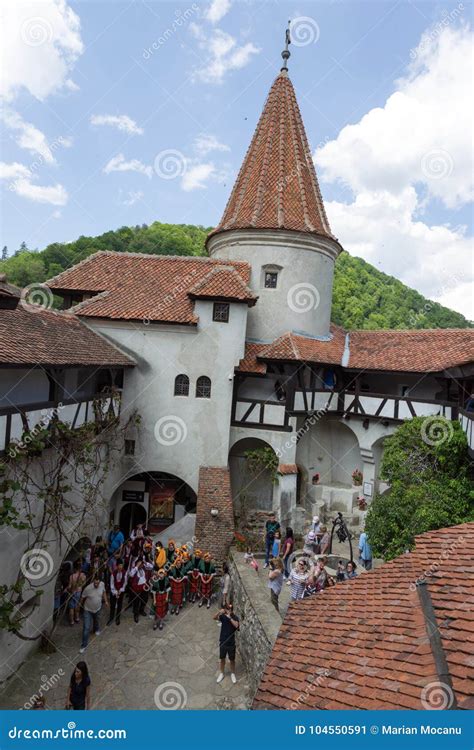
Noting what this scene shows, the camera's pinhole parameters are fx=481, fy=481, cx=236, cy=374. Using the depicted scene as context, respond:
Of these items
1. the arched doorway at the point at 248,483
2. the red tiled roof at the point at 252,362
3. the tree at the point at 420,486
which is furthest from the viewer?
the arched doorway at the point at 248,483

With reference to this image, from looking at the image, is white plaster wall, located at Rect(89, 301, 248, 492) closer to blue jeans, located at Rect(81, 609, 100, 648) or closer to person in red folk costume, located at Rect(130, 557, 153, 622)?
person in red folk costume, located at Rect(130, 557, 153, 622)

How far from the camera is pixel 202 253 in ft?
121

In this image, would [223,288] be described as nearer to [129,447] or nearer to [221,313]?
[221,313]

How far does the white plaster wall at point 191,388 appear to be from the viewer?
15.4 meters

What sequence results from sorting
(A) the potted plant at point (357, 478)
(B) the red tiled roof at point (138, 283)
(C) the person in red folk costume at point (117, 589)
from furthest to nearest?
(A) the potted plant at point (357, 478) → (B) the red tiled roof at point (138, 283) → (C) the person in red folk costume at point (117, 589)

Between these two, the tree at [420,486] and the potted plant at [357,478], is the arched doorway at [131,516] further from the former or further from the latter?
the tree at [420,486]

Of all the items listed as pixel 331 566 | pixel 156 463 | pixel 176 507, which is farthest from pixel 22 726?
pixel 176 507

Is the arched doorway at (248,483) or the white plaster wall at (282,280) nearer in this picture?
the arched doorway at (248,483)

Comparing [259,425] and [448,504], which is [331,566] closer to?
[448,504]

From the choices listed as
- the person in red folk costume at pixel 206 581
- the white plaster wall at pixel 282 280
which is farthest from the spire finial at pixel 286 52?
the person in red folk costume at pixel 206 581

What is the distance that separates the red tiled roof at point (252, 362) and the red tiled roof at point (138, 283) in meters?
2.27

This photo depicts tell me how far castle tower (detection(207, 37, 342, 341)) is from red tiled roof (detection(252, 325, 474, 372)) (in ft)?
3.23

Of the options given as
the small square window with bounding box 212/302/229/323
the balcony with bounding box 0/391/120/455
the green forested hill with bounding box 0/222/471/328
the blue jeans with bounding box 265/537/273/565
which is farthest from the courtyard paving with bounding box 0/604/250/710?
the green forested hill with bounding box 0/222/471/328

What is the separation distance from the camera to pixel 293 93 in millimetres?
20125
